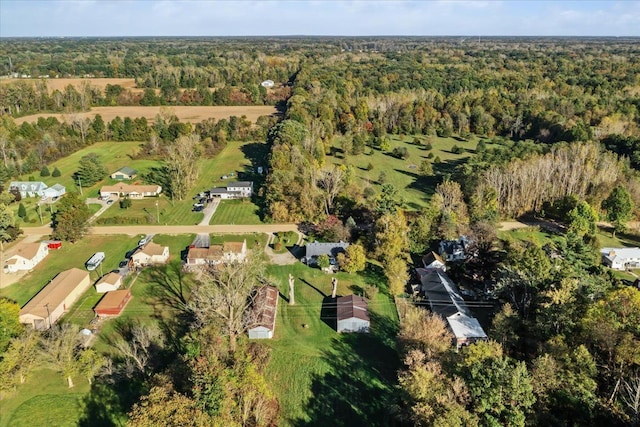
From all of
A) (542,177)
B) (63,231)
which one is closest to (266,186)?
(63,231)

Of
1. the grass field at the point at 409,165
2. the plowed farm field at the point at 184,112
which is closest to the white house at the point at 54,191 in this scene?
the grass field at the point at 409,165

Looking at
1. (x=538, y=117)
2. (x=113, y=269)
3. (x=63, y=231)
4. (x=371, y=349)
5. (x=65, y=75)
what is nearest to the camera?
(x=371, y=349)

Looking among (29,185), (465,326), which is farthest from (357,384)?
(29,185)

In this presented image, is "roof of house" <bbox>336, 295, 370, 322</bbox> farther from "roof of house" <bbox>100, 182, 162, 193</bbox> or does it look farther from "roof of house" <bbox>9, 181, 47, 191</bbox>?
"roof of house" <bbox>9, 181, 47, 191</bbox>

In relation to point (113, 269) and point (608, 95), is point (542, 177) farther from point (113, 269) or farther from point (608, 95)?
point (608, 95)

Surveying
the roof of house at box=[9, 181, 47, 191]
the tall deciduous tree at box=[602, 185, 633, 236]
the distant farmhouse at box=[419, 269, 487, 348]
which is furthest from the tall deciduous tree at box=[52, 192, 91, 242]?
the tall deciduous tree at box=[602, 185, 633, 236]

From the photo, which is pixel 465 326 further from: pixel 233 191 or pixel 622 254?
pixel 233 191

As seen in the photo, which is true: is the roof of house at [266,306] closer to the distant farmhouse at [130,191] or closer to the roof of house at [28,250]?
the roof of house at [28,250]
